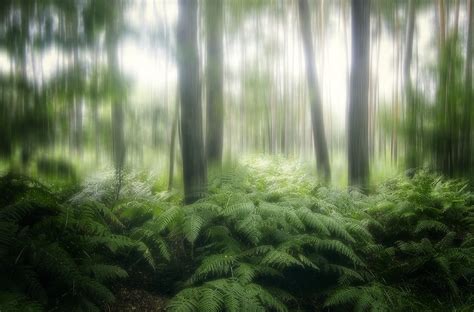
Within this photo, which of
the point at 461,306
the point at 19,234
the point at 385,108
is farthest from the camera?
the point at 385,108

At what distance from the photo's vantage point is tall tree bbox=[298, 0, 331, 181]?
7998 mm

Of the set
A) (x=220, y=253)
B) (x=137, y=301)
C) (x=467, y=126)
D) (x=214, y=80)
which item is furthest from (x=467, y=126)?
(x=137, y=301)

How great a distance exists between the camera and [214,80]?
721cm

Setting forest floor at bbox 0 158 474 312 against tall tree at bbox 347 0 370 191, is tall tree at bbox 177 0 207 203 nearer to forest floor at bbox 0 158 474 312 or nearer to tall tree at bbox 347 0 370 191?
forest floor at bbox 0 158 474 312

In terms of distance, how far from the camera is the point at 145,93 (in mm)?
7262

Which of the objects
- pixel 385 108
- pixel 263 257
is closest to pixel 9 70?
pixel 263 257

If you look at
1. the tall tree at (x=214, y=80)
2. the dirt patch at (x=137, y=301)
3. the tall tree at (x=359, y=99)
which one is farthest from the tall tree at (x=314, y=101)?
the dirt patch at (x=137, y=301)

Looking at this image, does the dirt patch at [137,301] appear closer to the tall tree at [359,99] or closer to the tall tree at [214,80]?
the tall tree at [214,80]

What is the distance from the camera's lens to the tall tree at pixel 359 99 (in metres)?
6.48

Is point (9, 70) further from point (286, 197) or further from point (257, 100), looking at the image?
point (257, 100)

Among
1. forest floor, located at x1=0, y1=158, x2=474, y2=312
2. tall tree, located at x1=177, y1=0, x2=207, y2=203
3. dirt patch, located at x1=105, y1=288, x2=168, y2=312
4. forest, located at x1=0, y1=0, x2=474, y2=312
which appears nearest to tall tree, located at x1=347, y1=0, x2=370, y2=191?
forest, located at x1=0, y1=0, x2=474, y2=312

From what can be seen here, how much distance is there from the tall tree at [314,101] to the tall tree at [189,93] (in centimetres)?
400

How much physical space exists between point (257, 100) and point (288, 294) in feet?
34.9

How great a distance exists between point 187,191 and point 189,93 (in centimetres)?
142
